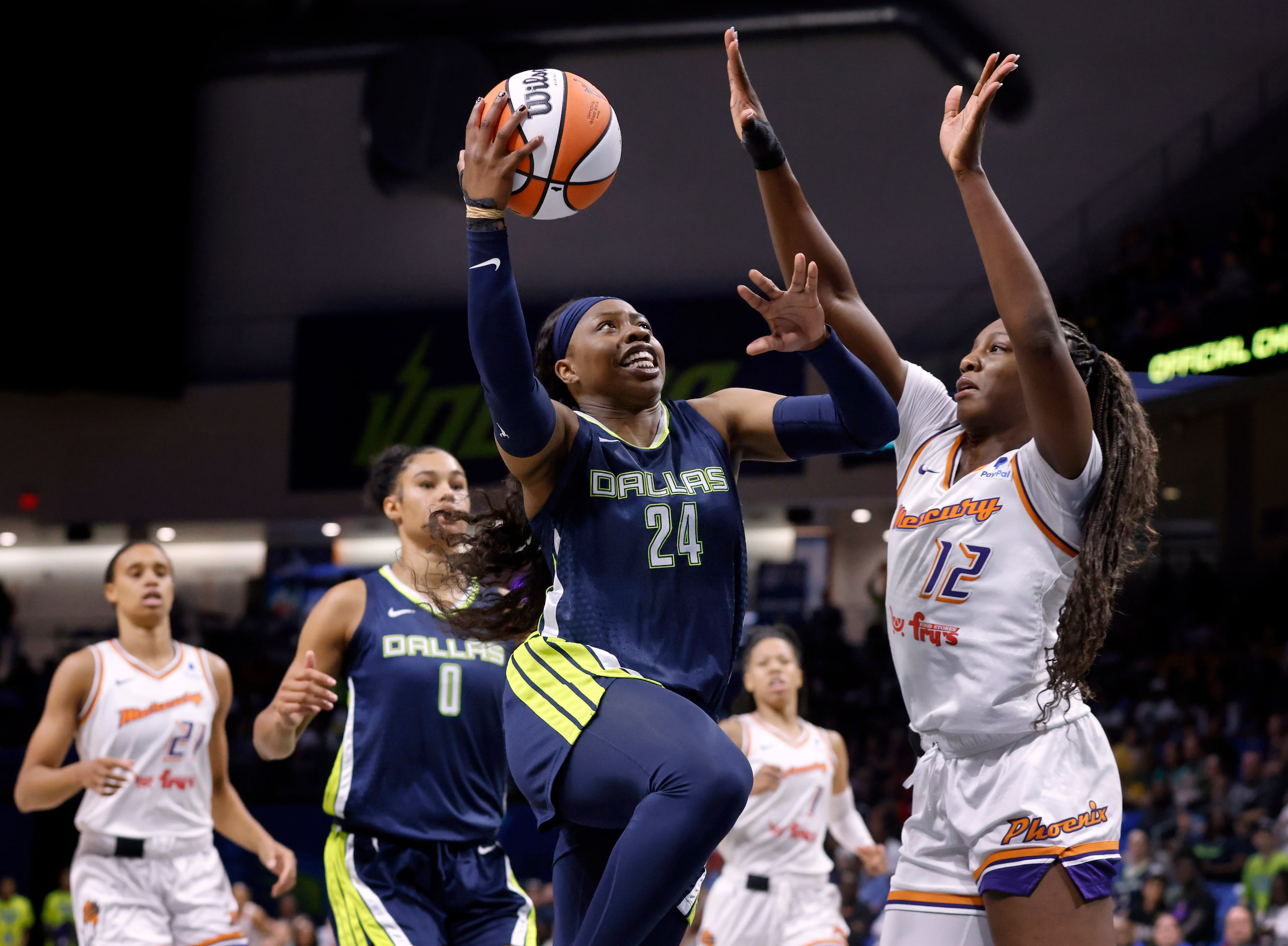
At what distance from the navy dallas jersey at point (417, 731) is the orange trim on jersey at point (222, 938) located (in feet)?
5.20

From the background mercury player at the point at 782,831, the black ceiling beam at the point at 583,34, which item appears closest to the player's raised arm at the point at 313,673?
the background mercury player at the point at 782,831

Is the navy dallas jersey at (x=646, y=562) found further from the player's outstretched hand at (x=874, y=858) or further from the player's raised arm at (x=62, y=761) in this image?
the player's outstretched hand at (x=874, y=858)

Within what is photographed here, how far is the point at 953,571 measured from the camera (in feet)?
10.1

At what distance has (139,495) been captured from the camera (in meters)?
17.5

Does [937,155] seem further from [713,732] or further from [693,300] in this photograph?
[713,732]

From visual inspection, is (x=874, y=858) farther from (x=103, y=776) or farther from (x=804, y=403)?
(x=804, y=403)

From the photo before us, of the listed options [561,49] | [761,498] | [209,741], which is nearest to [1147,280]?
[761,498]

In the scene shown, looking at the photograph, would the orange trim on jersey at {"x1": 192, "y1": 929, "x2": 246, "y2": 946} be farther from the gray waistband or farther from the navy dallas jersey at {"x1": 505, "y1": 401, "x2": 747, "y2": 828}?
the navy dallas jersey at {"x1": 505, "y1": 401, "x2": 747, "y2": 828}

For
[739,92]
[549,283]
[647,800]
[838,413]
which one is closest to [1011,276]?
[838,413]

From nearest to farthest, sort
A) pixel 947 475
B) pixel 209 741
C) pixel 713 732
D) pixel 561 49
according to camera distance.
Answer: pixel 713 732, pixel 947 475, pixel 209 741, pixel 561 49

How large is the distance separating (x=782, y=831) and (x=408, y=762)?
3364 mm

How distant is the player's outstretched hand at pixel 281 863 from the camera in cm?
503

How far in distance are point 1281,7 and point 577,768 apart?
47.2 feet

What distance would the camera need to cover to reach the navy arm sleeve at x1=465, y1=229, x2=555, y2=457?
2582mm
